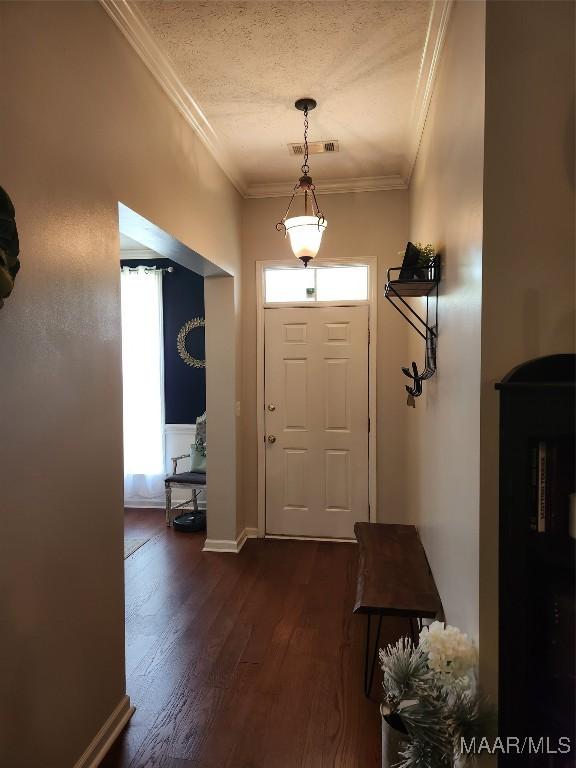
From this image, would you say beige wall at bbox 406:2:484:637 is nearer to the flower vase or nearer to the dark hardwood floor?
the flower vase

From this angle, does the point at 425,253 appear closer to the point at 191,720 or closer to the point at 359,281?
the point at 359,281

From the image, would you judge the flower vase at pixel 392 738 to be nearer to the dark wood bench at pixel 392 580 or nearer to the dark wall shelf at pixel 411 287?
the dark wood bench at pixel 392 580

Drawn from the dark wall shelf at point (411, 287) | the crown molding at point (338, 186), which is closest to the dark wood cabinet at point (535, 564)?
the dark wall shelf at point (411, 287)

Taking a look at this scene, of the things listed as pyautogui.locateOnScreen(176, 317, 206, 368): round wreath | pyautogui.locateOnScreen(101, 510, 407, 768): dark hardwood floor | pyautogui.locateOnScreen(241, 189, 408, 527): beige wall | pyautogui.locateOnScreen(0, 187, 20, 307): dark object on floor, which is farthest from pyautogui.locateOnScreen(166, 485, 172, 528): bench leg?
pyautogui.locateOnScreen(0, 187, 20, 307): dark object on floor

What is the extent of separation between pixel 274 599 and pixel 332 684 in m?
0.89

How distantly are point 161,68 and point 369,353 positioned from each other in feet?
8.20

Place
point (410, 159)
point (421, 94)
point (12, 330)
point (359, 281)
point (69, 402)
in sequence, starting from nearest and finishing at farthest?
point (12, 330)
point (69, 402)
point (421, 94)
point (410, 159)
point (359, 281)

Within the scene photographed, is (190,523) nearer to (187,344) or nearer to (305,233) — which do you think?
(187,344)

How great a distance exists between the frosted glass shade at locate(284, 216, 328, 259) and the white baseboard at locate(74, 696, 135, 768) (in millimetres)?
2473

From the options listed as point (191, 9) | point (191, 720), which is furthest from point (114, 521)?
point (191, 9)

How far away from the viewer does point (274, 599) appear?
3141 millimetres

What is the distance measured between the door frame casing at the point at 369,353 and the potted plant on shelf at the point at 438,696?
265 centimetres

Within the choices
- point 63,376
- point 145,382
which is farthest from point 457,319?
point 145,382

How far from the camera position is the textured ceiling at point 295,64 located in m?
→ 2.09
